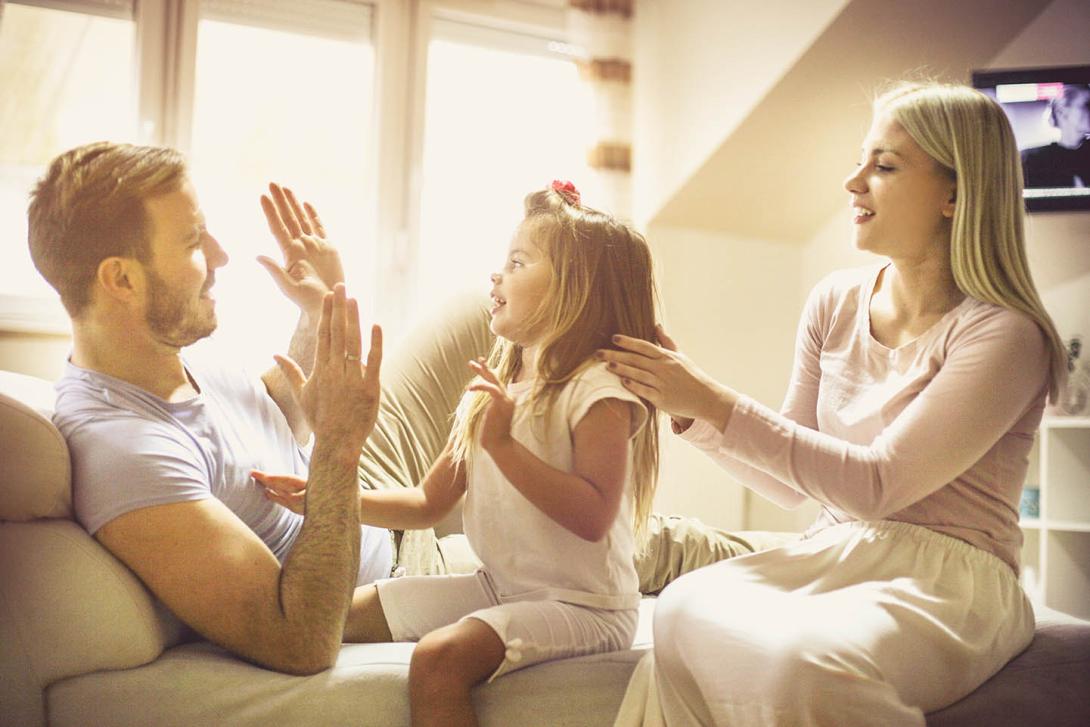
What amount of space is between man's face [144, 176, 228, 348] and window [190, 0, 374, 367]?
220 centimetres

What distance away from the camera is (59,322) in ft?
11.1

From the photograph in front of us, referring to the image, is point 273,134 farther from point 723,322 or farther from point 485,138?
point 723,322

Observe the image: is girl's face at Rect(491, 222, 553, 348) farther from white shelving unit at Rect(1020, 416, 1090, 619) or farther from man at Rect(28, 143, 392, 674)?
white shelving unit at Rect(1020, 416, 1090, 619)

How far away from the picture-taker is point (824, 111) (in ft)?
12.1

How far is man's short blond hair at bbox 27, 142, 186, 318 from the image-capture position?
141cm

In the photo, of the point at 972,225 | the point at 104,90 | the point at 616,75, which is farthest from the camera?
the point at 616,75

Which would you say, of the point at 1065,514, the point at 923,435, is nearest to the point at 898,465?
the point at 923,435

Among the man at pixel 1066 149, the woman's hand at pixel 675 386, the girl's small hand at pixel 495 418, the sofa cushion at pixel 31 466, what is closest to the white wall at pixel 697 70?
the man at pixel 1066 149

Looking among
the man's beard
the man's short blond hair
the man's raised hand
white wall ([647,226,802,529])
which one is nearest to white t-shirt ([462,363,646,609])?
the man's raised hand

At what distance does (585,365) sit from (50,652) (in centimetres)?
84

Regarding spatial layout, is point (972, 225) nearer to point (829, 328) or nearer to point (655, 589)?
point (829, 328)

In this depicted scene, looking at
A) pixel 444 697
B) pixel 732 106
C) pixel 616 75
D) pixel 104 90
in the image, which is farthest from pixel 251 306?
pixel 444 697

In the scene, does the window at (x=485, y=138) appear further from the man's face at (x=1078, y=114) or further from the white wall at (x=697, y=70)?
the man's face at (x=1078, y=114)

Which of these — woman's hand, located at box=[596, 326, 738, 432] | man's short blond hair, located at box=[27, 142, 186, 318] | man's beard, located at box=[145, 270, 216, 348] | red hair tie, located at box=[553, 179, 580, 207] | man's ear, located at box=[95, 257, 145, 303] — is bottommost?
woman's hand, located at box=[596, 326, 738, 432]
